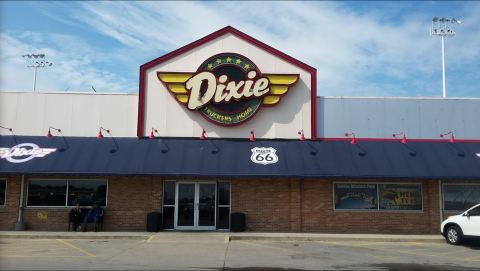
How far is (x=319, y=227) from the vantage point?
20.8 meters

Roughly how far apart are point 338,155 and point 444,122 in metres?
5.46

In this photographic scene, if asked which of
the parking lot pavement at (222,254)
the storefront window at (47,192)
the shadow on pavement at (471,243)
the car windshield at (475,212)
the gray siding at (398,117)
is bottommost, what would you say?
the parking lot pavement at (222,254)

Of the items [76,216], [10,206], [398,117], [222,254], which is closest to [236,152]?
[222,254]

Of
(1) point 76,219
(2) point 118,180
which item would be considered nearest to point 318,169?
(2) point 118,180

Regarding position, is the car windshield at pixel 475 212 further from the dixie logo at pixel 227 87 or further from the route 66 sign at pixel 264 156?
the dixie logo at pixel 227 87

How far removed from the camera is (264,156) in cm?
Result: 2070

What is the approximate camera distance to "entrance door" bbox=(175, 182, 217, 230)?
20.9 metres

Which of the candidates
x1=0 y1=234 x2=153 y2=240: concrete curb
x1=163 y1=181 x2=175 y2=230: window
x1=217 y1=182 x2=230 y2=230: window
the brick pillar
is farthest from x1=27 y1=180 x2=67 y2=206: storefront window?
the brick pillar

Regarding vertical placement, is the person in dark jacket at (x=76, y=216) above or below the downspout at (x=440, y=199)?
below

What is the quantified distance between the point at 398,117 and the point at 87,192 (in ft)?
46.2

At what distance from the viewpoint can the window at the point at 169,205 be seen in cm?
2091

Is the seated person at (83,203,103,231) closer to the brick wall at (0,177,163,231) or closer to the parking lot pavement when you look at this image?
the brick wall at (0,177,163,231)

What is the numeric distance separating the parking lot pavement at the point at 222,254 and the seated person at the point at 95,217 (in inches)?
77.2

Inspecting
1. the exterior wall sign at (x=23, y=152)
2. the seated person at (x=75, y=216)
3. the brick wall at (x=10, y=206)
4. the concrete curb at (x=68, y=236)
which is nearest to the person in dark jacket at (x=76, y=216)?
the seated person at (x=75, y=216)
